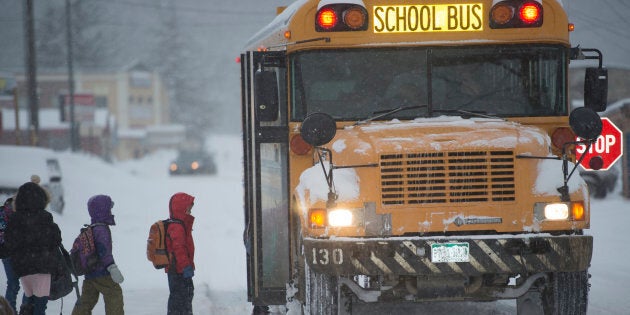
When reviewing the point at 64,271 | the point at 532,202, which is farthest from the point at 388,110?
the point at 64,271

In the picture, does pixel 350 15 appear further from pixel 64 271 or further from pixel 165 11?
pixel 165 11

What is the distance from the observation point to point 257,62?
7.96 m

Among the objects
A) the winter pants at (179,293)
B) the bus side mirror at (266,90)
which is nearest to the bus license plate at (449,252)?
the bus side mirror at (266,90)

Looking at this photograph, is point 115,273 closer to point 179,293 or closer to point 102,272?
point 102,272

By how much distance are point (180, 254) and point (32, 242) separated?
1213 mm

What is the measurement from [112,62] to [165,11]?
85.0 ft

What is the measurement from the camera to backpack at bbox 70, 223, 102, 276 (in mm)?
7293

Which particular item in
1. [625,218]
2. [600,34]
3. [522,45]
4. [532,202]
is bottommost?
[625,218]

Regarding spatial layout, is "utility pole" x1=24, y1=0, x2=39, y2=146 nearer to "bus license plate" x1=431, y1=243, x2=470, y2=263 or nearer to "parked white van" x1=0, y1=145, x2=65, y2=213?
"parked white van" x1=0, y1=145, x2=65, y2=213

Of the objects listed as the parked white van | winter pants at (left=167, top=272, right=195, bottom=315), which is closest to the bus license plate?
winter pants at (left=167, top=272, right=195, bottom=315)

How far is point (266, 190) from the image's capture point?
8359 millimetres

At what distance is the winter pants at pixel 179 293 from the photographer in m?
7.69

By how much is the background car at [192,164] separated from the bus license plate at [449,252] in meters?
43.5

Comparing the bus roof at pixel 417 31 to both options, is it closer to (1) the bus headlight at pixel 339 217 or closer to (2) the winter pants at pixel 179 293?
(1) the bus headlight at pixel 339 217
